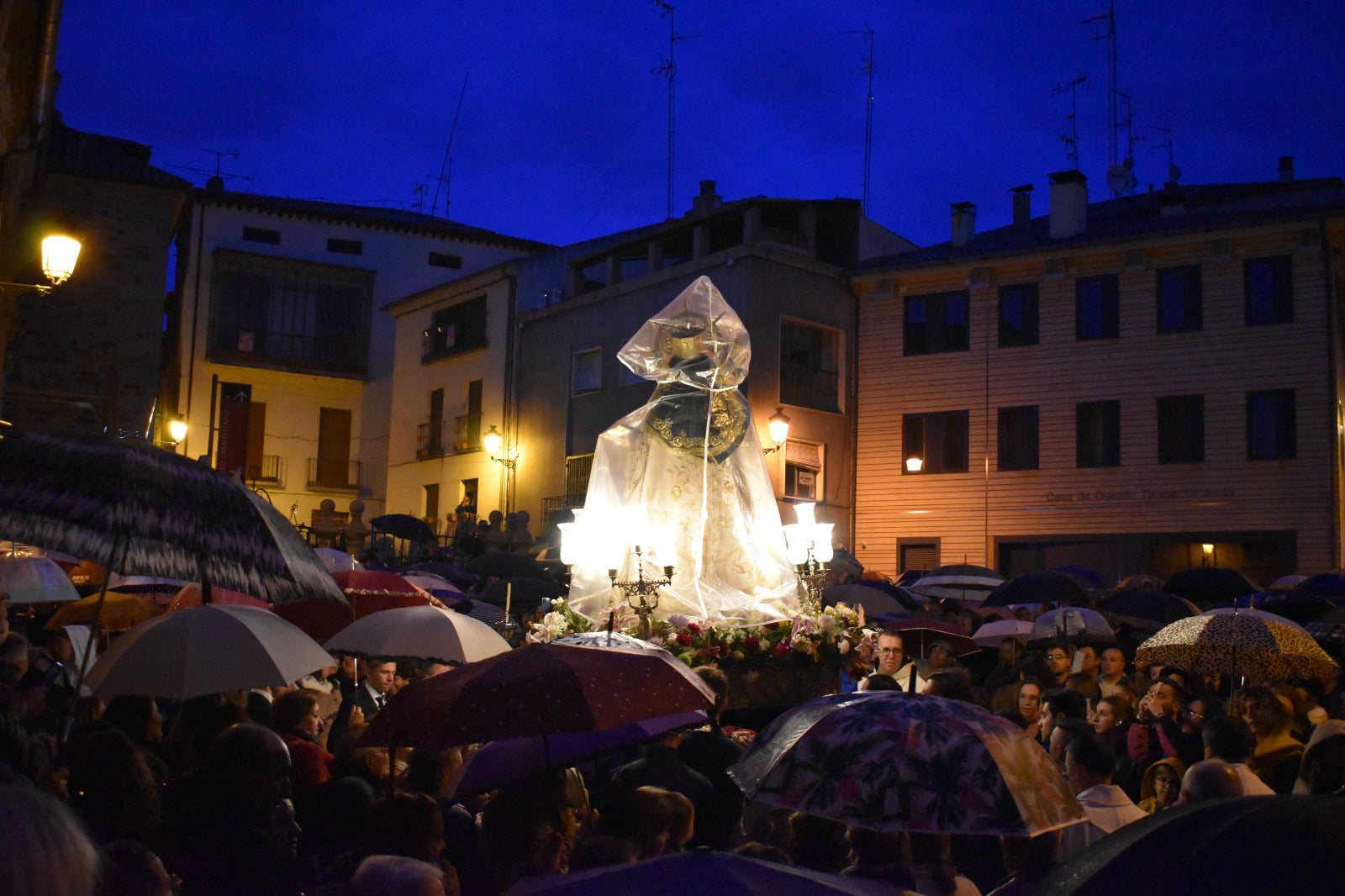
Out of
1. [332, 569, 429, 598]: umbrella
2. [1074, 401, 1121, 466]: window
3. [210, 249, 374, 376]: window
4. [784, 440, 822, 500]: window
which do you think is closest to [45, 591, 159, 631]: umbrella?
[332, 569, 429, 598]: umbrella

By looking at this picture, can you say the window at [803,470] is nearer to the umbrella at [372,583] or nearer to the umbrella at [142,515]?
the umbrella at [372,583]

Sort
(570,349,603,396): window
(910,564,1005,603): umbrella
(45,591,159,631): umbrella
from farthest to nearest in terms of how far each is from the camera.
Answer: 1. (570,349,603,396): window
2. (910,564,1005,603): umbrella
3. (45,591,159,631): umbrella

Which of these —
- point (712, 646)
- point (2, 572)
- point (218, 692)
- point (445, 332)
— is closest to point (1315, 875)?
point (218, 692)

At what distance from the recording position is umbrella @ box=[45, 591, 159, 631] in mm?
11062

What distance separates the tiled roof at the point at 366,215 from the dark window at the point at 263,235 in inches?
25.4

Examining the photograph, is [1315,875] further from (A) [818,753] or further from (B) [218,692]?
(B) [218,692]

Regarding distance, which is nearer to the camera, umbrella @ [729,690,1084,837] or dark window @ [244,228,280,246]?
umbrella @ [729,690,1084,837]

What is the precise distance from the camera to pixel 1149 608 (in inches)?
567

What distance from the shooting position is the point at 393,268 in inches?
1742

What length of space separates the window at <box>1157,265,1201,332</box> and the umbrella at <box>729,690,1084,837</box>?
26777mm

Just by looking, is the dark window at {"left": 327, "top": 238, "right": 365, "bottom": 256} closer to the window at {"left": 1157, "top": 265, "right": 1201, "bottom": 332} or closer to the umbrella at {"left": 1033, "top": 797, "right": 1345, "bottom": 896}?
the window at {"left": 1157, "top": 265, "right": 1201, "bottom": 332}

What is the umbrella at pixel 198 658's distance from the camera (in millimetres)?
7066

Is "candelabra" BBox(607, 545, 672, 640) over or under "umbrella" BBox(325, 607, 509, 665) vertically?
over

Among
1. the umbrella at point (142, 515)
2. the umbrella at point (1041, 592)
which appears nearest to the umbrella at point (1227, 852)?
the umbrella at point (142, 515)
